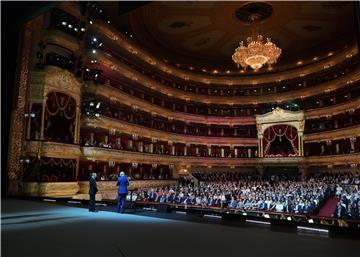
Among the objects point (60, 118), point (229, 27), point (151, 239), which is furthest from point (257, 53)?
point (151, 239)

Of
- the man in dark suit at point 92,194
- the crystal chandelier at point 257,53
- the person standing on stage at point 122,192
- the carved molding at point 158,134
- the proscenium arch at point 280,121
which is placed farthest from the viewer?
the proscenium arch at point 280,121

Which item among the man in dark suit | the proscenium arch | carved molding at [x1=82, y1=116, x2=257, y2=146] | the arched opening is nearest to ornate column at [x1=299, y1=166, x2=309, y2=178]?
the proscenium arch

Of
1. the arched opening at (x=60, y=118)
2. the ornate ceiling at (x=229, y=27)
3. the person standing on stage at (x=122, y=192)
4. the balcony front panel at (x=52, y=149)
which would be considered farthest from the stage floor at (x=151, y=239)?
the ornate ceiling at (x=229, y=27)

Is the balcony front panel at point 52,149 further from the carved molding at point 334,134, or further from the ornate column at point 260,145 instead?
the carved molding at point 334,134

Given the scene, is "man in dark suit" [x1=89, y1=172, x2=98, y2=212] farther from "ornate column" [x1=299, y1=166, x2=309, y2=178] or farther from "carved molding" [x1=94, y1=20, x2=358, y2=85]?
"ornate column" [x1=299, y1=166, x2=309, y2=178]

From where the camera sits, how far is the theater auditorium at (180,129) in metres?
7.13

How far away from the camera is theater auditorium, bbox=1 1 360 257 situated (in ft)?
23.4

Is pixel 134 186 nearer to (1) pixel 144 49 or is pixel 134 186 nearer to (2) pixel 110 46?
(2) pixel 110 46

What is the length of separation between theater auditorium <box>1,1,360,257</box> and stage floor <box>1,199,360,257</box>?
50 mm

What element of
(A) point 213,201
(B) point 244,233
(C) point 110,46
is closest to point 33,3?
(B) point 244,233

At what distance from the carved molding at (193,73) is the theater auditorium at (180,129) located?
22cm

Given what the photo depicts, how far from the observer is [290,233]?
23.1 ft

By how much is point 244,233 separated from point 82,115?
2020 centimetres

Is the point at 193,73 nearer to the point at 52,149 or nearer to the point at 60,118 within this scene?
the point at 60,118
